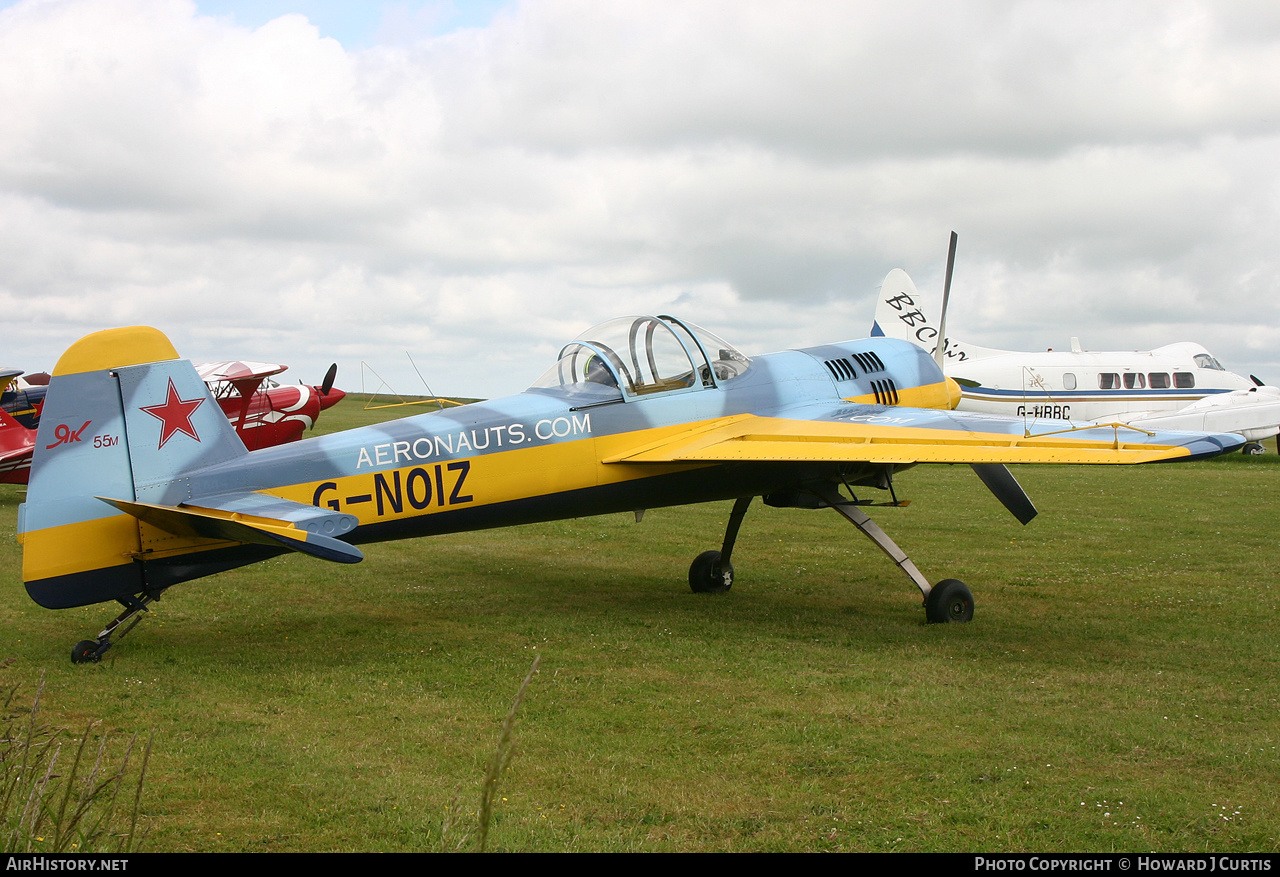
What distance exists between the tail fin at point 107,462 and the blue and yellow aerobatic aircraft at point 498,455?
1 cm

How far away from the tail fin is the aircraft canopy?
2941mm

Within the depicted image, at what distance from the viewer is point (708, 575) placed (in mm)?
9617

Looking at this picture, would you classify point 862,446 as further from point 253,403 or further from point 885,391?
point 253,403

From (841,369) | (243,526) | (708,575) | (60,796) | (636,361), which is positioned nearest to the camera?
(60,796)

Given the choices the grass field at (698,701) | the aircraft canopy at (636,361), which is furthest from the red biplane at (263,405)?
the aircraft canopy at (636,361)

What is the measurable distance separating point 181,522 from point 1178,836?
595 centimetres

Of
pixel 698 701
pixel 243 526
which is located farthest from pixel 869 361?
pixel 243 526

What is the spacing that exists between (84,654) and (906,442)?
6265mm

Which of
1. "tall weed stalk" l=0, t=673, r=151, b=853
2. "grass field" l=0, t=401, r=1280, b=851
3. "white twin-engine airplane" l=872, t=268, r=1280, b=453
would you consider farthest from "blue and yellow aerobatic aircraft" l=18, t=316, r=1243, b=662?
"white twin-engine airplane" l=872, t=268, r=1280, b=453

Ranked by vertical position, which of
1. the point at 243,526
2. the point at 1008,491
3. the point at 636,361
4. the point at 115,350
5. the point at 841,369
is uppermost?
the point at 115,350

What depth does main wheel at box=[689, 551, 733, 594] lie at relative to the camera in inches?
378

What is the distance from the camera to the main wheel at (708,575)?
9.61 meters

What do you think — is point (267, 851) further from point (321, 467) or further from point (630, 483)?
point (630, 483)

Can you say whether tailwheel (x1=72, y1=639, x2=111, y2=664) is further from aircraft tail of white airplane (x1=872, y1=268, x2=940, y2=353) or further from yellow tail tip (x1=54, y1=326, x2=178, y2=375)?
aircraft tail of white airplane (x1=872, y1=268, x2=940, y2=353)
